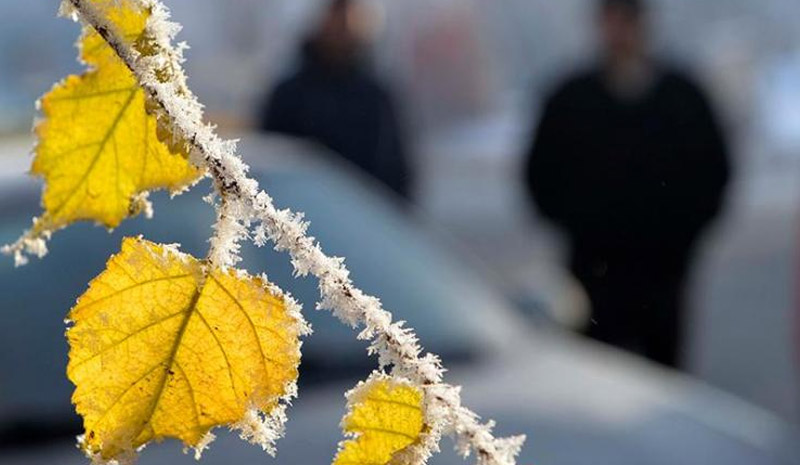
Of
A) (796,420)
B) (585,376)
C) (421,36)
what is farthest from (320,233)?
(421,36)

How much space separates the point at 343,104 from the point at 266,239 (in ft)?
16.1

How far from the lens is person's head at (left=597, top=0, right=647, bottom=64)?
5172mm

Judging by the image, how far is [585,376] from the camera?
3.39 m

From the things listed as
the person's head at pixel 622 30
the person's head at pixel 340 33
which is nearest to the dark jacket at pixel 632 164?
the person's head at pixel 622 30

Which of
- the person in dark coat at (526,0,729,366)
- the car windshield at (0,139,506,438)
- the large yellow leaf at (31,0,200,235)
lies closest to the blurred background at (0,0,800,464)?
the car windshield at (0,139,506,438)

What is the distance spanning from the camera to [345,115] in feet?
17.5

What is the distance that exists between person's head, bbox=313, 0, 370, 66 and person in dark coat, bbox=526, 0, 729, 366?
0.90m

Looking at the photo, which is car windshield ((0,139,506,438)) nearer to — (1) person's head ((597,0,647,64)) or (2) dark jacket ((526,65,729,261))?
(2) dark jacket ((526,65,729,261))

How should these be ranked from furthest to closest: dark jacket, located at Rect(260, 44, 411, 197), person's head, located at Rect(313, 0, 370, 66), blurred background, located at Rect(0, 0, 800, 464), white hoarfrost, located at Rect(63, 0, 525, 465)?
person's head, located at Rect(313, 0, 370, 66)
blurred background, located at Rect(0, 0, 800, 464)
dark jacket, located at Rect(260, 44, 411, 197)
white hoarfrost, located at Rect(63, 0, 525, 465)

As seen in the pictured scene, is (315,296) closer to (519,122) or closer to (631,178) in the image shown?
(631,178)

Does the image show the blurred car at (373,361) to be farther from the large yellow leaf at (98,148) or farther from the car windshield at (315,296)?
the large yellow leaf at (98,148)

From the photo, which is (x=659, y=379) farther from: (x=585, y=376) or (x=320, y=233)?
(x=320, y=233)

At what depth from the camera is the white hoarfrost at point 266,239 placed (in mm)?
496

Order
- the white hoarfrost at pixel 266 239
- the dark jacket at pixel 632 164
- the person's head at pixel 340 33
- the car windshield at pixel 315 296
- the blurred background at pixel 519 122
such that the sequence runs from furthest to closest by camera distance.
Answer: the person's head at pixel 340 33, the blurred background at pixel 519 122, the dark jacket at pixel 632 164, the car windshield at pixel 315 296, the white hoarfrost at pixel 266 239
